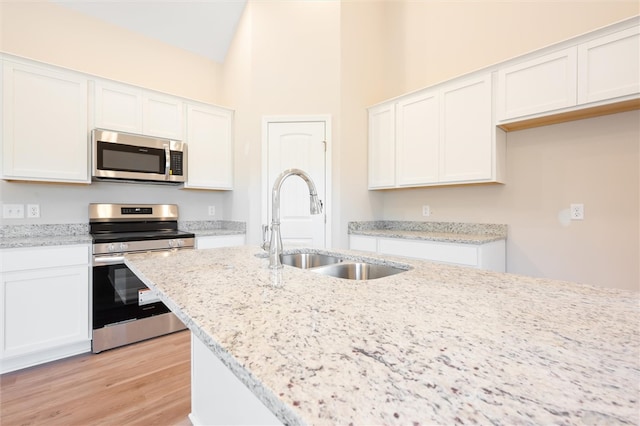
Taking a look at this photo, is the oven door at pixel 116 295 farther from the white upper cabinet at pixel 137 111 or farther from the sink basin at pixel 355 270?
the sink basin at pixel 355 270

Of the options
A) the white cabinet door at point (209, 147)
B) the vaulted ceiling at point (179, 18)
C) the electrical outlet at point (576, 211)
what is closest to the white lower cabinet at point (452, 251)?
the electrical outlet at point (576, 211)

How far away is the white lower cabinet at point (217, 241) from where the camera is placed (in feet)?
9.76

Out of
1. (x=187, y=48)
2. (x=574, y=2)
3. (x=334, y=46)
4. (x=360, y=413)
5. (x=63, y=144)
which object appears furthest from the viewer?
(x=187, y=48)

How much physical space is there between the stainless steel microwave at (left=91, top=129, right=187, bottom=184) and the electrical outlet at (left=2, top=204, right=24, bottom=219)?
1.92 ft

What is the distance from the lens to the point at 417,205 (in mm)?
3338

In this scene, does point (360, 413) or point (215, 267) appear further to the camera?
point (215, 267)

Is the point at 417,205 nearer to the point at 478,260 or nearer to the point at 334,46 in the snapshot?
the point at 478,260

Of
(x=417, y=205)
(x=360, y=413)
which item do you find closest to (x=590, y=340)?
(x=360, y=413)

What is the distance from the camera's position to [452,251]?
2482mm

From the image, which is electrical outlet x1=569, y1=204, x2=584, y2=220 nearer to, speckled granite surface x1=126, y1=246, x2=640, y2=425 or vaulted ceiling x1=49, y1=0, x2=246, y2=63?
speckled granite surface x1=126, y1=246, x2=640, y2=425

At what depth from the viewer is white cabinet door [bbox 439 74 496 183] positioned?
2.51 m

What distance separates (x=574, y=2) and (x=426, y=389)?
Answer: 3.19 metres

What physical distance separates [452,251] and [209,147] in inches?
105

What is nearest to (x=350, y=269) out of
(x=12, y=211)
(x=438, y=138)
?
(x=438, y=138)
